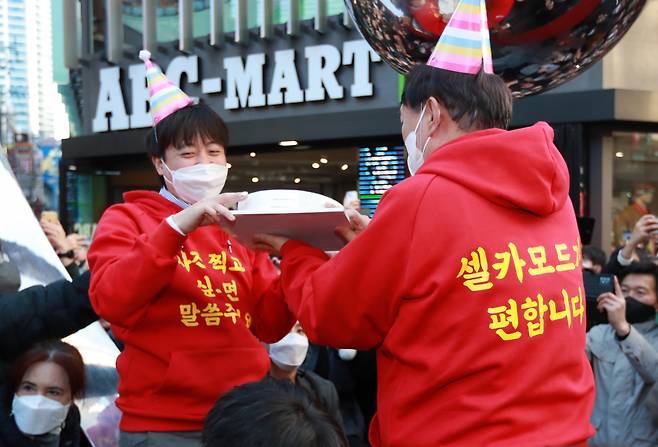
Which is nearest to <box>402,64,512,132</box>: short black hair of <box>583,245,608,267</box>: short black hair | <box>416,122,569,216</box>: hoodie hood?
<box>416,122,569,216</box>: hoodie hood

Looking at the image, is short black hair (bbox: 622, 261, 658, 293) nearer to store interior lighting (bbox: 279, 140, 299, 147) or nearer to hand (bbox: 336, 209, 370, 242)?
hand (bbox: 336, 209, 370, 242)

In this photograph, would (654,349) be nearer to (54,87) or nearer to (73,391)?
(73,391)

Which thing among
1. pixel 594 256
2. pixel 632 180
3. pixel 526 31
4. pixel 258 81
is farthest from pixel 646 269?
pixel 258 81

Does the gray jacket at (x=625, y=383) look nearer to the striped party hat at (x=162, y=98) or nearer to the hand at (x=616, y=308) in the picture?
the hand at (x=616, y=308)

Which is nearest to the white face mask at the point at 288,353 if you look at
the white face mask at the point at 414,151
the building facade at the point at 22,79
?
the white face mask at the point at 414,151

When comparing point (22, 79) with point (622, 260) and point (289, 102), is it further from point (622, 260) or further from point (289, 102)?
point (622, 260)

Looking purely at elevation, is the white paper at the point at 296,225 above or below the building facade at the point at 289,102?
below

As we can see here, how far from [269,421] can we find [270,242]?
0.86 m

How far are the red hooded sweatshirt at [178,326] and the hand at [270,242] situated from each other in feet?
0.77

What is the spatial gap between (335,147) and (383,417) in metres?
9.97

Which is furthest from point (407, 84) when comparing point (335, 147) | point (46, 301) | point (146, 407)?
point (335, 147)

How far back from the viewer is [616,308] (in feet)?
12.8

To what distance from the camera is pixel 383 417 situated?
72.7 inches

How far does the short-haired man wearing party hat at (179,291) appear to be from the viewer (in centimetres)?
220
